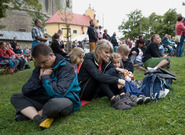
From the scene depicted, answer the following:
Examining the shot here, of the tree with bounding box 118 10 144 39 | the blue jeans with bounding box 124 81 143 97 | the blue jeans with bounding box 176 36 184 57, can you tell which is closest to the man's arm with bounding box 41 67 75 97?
the blue jeans with bounding box 124 81 143 97

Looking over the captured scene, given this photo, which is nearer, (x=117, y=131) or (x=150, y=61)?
(x=117, y=131)

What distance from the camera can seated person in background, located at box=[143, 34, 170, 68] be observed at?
21.1ft

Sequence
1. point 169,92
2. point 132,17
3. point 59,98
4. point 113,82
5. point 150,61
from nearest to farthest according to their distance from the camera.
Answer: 1. point 59,98
2. point 113,82
3. point 169,92
4. point 150,61
5. point 132,17

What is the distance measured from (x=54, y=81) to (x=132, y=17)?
59.2 m

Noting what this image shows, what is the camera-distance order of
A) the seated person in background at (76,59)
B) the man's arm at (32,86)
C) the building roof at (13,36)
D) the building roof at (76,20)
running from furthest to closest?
the building roof at (76,20) < the building roof at (13,36) < the seated person in background at (76,59) < the man's arm at (32,86)

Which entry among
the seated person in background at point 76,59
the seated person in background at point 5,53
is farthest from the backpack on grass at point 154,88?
the seated person in background at point 5,53

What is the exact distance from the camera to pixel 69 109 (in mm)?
2867

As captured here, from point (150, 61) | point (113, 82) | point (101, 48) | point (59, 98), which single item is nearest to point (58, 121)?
point (59, 98)

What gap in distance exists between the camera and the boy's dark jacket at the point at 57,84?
272cm

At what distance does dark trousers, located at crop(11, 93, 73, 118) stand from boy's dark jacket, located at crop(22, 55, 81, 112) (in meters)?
0.10

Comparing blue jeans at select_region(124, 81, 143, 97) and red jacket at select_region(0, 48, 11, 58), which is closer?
blue jeans at select_region(124, 81, 143, 97)

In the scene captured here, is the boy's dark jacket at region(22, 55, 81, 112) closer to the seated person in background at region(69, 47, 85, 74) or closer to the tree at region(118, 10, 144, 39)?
the seated person in background at region(69, 47, 85, 74)

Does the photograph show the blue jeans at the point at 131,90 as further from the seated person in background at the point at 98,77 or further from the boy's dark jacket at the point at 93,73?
the boy's dark jacket at the point at 93,73

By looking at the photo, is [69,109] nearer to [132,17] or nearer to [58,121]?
[58,121]
